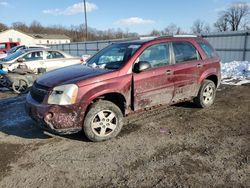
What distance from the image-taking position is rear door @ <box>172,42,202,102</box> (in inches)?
208

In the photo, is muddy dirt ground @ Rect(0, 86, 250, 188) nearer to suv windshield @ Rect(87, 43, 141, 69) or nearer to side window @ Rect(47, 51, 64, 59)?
suv windshield @ Rect(87, 43, 141, 69)

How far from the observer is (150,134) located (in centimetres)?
467

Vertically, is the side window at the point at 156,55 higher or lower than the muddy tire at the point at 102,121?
higher

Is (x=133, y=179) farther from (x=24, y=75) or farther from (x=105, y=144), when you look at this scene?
(x=24, y=75)

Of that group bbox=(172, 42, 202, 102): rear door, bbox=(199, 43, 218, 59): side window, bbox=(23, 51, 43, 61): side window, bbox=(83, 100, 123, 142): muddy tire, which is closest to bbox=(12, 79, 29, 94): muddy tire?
bbox=(23, 51, 43, 61): side window

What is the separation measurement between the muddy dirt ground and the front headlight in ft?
2.75

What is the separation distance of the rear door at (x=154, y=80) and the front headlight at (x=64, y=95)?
1205 mm

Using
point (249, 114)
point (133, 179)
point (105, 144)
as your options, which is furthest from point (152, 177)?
point (249, 114)

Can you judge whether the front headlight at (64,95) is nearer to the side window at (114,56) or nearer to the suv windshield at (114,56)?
the suv windshield at (114,56)

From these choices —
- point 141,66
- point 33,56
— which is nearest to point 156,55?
point 141,66

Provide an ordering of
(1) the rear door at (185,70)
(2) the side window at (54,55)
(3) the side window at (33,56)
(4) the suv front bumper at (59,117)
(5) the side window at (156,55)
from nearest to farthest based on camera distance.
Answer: (4) the suv front bumper at (59,117), (5) the side window at (156,55), (1) the rear door at (185,70), (3) the side window at (33,56), (2) the side window at (54,55)

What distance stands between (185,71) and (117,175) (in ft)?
9.77

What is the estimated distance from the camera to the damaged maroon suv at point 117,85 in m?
4.04

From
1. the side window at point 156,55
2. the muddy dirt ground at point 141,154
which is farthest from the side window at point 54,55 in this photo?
the side window at point 156,55
